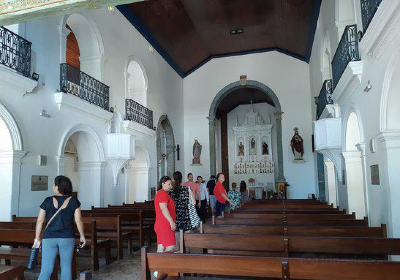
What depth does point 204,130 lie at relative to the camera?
714 inches

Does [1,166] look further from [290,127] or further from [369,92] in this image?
[290,127]

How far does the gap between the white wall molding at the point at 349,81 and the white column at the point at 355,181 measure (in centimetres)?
133

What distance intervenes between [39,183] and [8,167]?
85 centimetres

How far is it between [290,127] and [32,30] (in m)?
12.7

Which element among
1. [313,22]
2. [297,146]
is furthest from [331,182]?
[313,22]

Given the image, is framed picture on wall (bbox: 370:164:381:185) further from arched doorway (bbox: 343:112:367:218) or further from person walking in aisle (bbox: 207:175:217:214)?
person walking in aisle (bbox: 207:175:217:214)

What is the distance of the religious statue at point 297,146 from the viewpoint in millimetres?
16703

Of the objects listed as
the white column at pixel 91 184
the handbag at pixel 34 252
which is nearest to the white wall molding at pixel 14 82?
the white column at pixel 91 184

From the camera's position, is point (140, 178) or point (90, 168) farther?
point (140, 178)

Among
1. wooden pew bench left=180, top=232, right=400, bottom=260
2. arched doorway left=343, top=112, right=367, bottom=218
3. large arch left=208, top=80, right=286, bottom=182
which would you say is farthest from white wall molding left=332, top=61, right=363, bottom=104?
large arch left=208, top=80, right=286, bottom=182

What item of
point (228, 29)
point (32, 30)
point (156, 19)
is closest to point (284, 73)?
point (228, 29)

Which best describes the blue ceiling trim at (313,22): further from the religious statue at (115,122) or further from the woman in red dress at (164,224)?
the woman in red dress at (164,224)

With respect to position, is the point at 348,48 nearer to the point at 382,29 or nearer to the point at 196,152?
the point at 382,29

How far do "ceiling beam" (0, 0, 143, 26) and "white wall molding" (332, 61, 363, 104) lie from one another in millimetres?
4772
